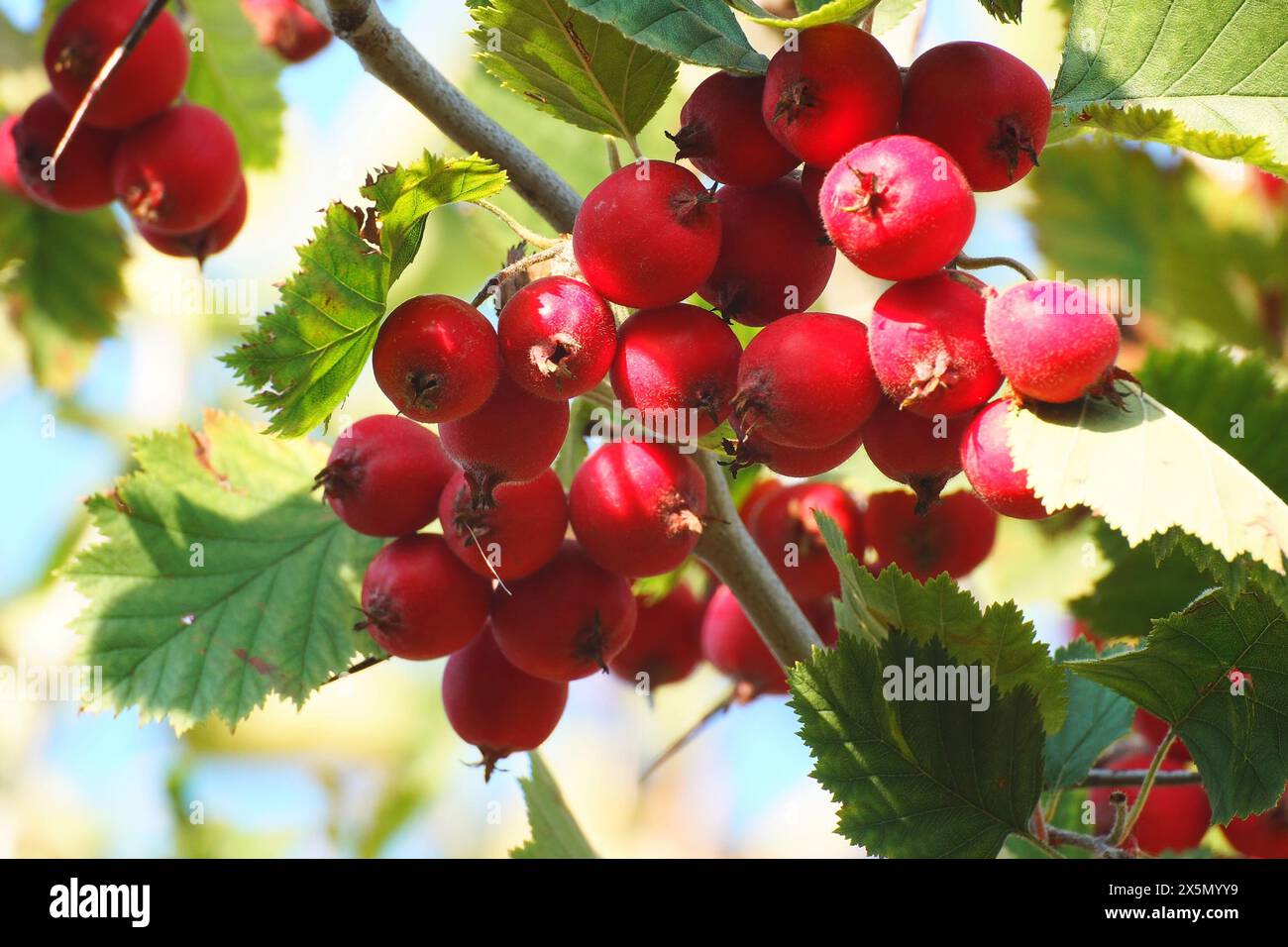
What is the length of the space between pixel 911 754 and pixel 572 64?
1.09m

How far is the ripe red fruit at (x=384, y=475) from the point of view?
205 centimetres

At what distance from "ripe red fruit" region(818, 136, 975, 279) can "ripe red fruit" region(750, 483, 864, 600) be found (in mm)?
1076

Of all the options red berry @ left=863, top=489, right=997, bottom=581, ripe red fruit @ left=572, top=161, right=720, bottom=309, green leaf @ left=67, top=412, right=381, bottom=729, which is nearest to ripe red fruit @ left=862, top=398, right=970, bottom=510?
ripe red fruit @ left=572, top=161, right=720, bottom=309

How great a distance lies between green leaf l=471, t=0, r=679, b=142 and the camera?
1818mm

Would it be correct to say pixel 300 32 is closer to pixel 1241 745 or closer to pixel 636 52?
pixel 636 52

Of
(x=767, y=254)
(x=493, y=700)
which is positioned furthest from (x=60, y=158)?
(x=767, y=254)

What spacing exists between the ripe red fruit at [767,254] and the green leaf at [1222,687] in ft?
2.27

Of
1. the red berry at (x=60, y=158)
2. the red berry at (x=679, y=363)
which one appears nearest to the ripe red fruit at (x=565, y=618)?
the red berry at (x=679, y=363)

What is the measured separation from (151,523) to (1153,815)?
2083 millimetres

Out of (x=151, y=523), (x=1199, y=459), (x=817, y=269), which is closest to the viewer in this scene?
(x=1199, y=459)

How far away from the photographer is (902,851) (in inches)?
75.2

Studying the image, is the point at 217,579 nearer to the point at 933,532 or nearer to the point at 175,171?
the point at 175,171

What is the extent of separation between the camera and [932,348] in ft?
5.07
